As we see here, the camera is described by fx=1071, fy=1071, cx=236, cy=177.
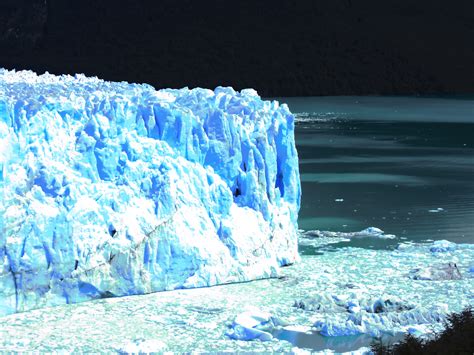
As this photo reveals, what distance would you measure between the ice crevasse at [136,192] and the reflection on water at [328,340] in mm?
1443

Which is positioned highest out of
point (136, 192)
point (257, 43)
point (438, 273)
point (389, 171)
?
point (257, 43)

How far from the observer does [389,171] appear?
18328mm

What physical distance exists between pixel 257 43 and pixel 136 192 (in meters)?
37.0

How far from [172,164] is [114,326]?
72.2 inches


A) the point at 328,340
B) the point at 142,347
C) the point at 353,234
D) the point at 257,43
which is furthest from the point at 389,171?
the point at 257,43

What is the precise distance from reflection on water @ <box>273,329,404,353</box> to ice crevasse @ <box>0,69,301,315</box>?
1.44m

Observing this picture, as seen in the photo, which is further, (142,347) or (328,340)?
(328,340)

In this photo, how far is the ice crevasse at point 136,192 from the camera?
8.25 meters

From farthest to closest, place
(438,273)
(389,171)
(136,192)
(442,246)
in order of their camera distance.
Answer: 1. (389,171)
2. (442,246)
3. (438,273)
4. (136,192)

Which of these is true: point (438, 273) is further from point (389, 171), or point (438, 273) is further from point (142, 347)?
point (389, 171)

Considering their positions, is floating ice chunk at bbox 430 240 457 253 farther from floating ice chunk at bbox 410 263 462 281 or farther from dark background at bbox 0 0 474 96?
dark background at bbox 0 0 474 96

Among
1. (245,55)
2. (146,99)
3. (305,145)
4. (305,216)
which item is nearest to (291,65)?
(245,55)

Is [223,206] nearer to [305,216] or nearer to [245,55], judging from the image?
[305,216]

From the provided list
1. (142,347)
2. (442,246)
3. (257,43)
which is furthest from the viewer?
(257,43)
